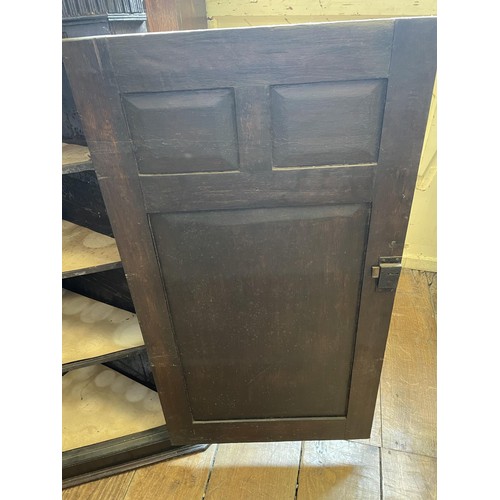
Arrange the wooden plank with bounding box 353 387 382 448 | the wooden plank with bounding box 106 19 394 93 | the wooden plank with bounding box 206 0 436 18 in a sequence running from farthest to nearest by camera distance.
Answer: the wooden plank with bounding box 206 0 436 18
the wooden plank with bounding box 353 387 382 448
the wooden plank with bounding box 106 19 394 93

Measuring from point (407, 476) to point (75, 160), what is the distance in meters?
1.35

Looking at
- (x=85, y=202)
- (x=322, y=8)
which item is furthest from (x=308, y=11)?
(x=85, y=202)

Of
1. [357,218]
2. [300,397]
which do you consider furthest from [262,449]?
[357,218]

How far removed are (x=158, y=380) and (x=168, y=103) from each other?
76 cm

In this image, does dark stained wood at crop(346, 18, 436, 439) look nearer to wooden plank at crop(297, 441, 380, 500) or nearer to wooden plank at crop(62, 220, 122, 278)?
wooden plank at crop(297, 441, 380, 500)

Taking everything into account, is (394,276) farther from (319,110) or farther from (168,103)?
(168,103)

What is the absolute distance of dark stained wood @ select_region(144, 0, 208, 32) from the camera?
96cm

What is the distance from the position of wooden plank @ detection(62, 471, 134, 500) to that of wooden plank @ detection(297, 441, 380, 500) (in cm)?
57

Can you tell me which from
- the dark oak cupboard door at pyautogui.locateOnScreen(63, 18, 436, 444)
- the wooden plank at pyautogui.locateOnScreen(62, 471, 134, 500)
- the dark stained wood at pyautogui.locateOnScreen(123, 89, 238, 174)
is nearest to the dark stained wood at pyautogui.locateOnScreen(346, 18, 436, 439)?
the dark oak cupboard door at pyautogui.locateOnScreen(63, 18, 436, 444)

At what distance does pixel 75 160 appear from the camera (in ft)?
2.81

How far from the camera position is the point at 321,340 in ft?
3.38

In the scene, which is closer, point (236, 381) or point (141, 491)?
point (236, 381)

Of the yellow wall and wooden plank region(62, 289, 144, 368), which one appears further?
the yellow wall

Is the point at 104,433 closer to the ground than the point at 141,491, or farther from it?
farther from it
